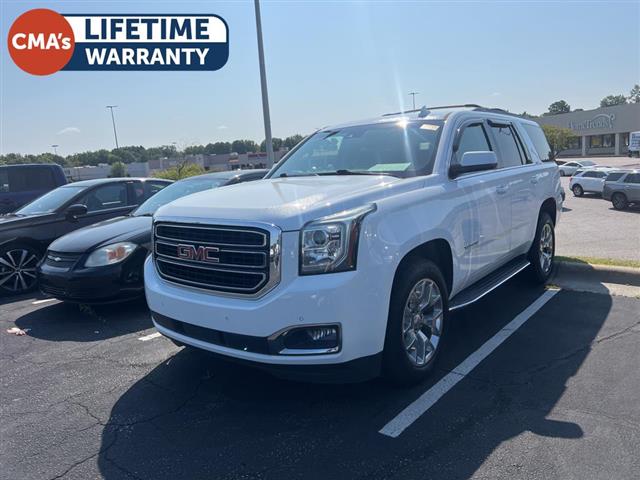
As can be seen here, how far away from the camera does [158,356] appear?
4.49 metres

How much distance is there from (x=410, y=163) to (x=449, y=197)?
433mm

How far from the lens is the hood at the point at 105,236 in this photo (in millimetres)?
5668

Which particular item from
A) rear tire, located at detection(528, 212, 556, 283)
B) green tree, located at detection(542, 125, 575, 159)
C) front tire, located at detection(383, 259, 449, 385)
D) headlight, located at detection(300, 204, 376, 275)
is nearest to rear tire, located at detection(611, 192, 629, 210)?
rear tire, located at detection(528, 212, 556, 283)

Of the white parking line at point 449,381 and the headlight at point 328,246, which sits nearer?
the headlight at point 328,246

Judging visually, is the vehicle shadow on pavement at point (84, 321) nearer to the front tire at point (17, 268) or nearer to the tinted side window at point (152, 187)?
the front tire at point (17, 268)

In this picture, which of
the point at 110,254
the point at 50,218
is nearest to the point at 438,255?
the point at 110,254

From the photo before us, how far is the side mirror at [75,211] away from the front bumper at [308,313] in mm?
4804

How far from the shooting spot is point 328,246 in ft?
9.87

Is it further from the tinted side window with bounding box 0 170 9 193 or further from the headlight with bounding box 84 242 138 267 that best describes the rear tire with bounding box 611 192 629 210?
the tinted side window with bounding box 0 170 9 193

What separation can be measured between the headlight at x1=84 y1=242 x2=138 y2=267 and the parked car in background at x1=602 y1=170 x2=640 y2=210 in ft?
75.6

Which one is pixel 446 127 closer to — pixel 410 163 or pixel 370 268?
pixel 410 163

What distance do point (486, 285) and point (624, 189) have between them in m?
21.8

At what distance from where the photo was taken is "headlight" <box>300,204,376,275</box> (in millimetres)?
2998

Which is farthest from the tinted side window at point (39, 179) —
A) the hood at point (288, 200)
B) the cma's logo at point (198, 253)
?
the cma's logo at point (198, 253)
